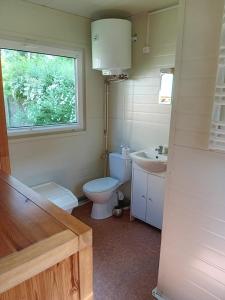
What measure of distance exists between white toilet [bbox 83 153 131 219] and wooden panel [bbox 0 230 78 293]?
1.87m

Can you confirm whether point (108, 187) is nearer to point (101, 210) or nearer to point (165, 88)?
point (101, 210)

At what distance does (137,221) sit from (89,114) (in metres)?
1.44

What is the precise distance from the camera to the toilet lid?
8.35ft

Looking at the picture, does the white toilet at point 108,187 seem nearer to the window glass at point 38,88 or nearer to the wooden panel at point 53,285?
the window glass at point 38,88

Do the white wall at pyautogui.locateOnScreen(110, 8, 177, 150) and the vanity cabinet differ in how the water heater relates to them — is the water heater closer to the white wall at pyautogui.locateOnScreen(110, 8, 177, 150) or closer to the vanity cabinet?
the white wall at pyautogui.locateOnScreen(110, 8, 177, 150)

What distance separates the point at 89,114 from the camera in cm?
293

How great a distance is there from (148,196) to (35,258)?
1.97m

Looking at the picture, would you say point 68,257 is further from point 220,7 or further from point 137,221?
point 137,221

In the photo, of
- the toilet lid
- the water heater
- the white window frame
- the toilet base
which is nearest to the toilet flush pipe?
the water heater

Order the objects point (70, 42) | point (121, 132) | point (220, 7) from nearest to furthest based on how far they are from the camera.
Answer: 1. point (220, 7)
2. point (70, 42)
3. point (121, 132)

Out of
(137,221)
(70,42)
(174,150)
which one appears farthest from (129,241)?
(70,42)

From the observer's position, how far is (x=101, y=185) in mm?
2648

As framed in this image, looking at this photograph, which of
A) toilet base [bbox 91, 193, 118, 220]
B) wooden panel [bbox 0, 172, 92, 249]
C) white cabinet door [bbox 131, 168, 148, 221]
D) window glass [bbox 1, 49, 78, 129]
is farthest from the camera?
toilet base [bbox 91, 193, 118, 220]

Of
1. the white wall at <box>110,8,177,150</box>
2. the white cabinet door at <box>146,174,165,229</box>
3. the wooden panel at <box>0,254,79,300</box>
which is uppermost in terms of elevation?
the white wall at <box>110,8,177,150</box>
